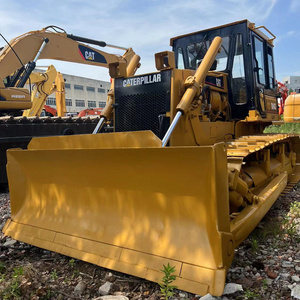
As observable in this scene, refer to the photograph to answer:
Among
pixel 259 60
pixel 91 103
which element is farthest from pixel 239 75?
pixel 91 103

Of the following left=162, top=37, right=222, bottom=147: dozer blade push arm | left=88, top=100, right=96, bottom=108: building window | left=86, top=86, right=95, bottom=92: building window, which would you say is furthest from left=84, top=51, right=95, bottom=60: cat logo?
left=86, top=86, right=95, bottom=92: building window

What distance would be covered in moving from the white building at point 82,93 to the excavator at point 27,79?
44.9 meters

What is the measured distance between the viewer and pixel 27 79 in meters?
7.38

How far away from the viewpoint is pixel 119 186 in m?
3.04

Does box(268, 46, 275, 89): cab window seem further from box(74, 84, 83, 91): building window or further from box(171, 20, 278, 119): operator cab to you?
box(74, 84, 83, 91): building window

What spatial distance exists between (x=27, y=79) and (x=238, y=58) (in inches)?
194

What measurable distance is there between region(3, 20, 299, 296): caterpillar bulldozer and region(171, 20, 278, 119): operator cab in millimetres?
20

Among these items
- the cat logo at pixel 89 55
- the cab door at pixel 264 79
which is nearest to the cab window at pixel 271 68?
the cab door at pixel 264 79

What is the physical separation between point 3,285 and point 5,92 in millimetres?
5023

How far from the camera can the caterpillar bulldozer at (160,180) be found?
8.17 feet

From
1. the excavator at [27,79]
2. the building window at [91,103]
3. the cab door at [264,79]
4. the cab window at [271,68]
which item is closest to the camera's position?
the cab door at [264,79]

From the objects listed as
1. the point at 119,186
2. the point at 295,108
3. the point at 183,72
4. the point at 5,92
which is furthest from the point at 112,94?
the point at 295,108

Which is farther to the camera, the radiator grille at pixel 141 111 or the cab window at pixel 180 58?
the cab window at pixel 180 58

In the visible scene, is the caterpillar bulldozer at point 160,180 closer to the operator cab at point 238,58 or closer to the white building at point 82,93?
the operator cab at point 238,58
